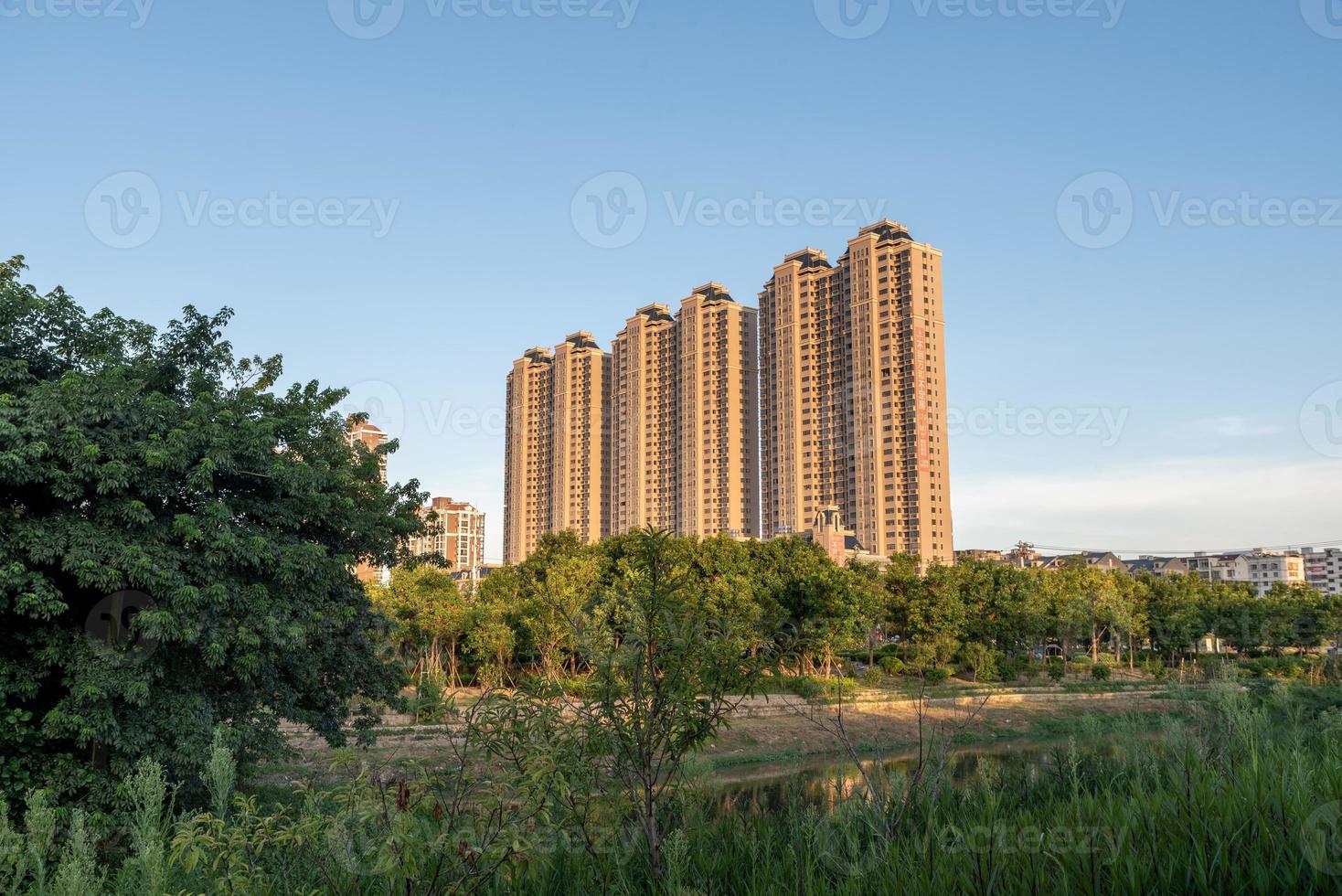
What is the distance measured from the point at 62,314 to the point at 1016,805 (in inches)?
622

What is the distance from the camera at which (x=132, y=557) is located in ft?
41.1

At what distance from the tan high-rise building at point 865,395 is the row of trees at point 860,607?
37317 mm

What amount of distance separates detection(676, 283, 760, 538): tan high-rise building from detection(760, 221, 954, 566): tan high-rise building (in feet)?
17.5

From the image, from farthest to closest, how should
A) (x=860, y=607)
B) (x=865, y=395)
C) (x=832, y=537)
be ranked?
1. (x=865, y=395)
2. (x=832, y=537)
3. (x=860, y=607)

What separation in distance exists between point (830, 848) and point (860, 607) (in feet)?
143

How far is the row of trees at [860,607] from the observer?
142 ft

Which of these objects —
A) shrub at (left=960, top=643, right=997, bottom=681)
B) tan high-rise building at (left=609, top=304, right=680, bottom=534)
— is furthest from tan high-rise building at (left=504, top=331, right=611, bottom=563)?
shrub at (left=960, top=643, right=997, bottom=681)

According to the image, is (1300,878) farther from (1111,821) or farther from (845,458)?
Answer: (845,458)

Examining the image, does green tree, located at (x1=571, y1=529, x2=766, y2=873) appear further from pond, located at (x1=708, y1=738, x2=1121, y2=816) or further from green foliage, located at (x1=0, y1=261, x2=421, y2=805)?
pond, located at (x1=708, y1=738, x2=1121, y2=816)

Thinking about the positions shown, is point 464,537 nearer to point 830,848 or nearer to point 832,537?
point 832,537

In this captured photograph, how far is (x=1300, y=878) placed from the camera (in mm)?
4438

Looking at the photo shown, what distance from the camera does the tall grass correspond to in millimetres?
4629

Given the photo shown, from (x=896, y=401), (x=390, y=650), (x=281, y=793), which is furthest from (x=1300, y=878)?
(x=896, y=401)

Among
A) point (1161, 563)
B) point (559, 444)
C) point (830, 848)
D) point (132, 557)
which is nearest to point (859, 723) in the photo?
point (132, 557)
